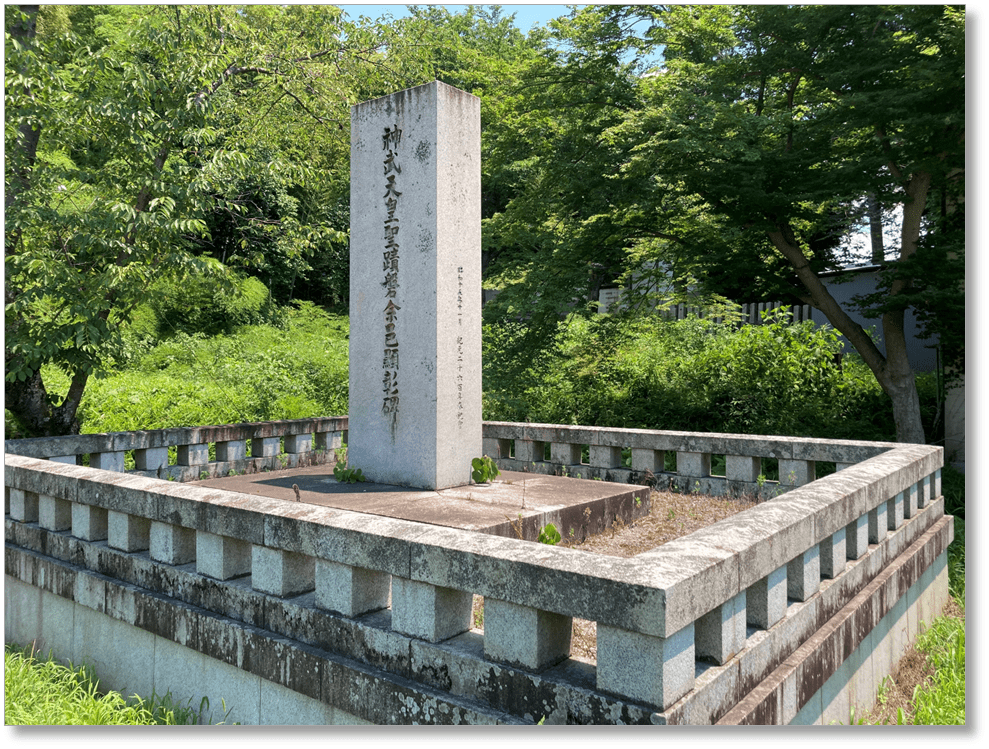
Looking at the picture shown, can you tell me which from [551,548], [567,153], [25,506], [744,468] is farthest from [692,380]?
[551,548]

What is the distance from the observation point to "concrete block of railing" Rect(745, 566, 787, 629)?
290 centimetres

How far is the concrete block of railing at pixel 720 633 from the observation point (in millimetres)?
2539

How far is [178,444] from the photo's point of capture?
24.3 feet

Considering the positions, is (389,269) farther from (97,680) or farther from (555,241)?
(555,241)

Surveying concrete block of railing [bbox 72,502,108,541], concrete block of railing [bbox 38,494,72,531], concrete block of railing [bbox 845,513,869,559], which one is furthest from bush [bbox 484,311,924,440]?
concrete block of railing [bbox 72,502,108,541]

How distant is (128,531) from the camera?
415 cm

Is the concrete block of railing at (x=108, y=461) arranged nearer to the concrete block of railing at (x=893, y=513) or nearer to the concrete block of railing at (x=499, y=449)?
the concrete block of railing at (x=499, y=449)

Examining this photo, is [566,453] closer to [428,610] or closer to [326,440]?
[326,440]

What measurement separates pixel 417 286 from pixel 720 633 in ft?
12.9

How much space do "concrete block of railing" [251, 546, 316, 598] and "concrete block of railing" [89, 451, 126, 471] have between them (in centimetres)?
417

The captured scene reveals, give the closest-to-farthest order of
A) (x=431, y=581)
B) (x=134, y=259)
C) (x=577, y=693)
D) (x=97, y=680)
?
(x=577, y=693)
(x=431, y=581)
(x=97, y=680)
(x=134, y=259)

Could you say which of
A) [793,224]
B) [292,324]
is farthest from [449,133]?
[292,324]

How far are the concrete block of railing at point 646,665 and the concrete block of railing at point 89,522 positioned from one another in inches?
135

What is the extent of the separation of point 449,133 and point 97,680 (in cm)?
453
